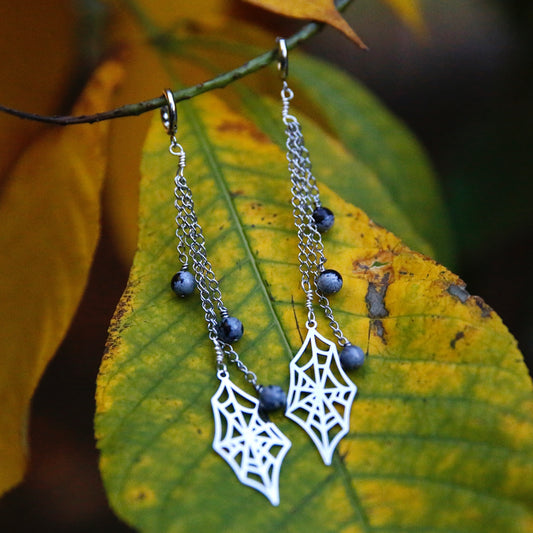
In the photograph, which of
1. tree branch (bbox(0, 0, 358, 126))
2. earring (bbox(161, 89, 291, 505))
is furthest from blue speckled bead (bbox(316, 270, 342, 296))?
tree branch (bbox(0, 0, 358, 126))

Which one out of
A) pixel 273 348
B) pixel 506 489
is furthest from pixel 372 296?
pixel 506 489

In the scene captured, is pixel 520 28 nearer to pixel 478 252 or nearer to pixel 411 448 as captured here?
pixel 478 252

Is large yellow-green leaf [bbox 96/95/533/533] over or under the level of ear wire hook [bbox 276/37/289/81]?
under

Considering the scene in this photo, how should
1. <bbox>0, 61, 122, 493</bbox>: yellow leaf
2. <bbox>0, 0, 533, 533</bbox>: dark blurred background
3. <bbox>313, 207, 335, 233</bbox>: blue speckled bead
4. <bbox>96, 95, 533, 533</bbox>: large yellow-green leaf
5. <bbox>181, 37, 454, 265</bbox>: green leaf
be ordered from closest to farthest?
<bbox>96, 95, 533, 533</bbox>: large yellow-green leaf → <bbox>0, 61, 122, 493</bbox>: yellow leaf → <bbox>313, 207, 335, 233</bbox>: blue speckled bead → <bbox>181, 37, 454, 265</bbox>: green leaf → <bbox>0, 0, 533, 533</bbox>: dark blurred background

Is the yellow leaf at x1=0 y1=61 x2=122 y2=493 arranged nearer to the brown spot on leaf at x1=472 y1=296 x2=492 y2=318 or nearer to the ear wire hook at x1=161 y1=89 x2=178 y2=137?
the ear wire hook at x1=161 y1=89 x2=178 y2=137

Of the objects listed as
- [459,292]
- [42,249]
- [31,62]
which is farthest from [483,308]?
[31,62]

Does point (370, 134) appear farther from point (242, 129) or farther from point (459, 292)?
point (459, 292)

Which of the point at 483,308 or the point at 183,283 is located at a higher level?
the point at 483,308
